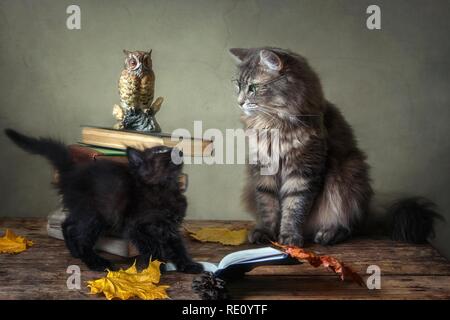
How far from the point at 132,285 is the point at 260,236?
496mm

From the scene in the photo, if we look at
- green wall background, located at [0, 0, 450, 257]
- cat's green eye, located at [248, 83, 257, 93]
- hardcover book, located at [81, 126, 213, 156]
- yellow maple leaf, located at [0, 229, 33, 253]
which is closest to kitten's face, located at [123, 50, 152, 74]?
hardcover book, located at [81, 126, 213, 156]

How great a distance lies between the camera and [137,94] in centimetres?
156

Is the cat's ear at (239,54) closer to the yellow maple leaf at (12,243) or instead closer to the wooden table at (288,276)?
the wooden table at (288,276)

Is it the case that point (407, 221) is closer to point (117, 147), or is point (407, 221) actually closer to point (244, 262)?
point (244, 262)

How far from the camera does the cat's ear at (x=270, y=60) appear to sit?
4.94ft

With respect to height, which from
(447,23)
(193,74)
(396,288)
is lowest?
(396,288)

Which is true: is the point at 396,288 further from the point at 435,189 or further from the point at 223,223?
the point at 435,189

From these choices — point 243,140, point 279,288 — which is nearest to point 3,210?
point 243,140

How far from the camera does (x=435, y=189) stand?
208 cm

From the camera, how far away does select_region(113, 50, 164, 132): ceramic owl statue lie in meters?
1.53

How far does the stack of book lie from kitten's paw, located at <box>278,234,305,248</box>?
1.02 feet

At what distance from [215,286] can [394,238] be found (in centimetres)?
68

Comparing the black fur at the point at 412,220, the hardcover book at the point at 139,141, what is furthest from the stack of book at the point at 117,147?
the black fur at the point at 412,220

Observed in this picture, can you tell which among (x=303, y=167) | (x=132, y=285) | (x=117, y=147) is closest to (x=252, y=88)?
(x=303, y=167)
